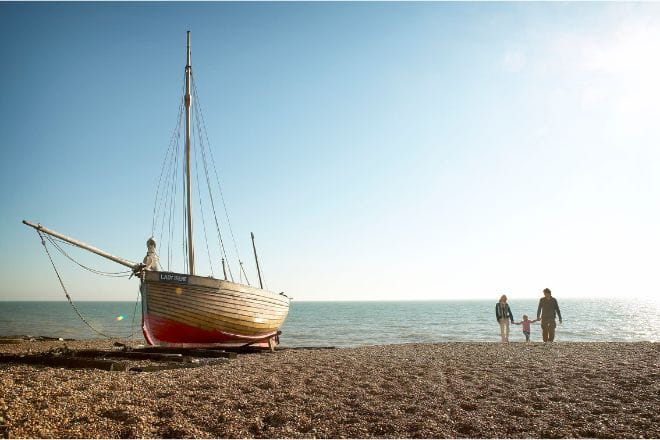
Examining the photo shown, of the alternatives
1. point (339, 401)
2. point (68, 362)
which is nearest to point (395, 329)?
point (68, 362)

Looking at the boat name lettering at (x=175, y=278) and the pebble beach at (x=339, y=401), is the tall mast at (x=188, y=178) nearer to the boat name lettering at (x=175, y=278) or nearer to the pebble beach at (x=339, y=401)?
the boat name lettering at (x=175, y=278)

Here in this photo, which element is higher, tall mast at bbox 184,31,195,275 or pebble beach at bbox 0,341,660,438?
tall mast at bbox 184,31,195,275

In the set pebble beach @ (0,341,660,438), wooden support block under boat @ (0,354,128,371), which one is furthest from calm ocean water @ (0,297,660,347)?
pebble beach @ (0,341,660,438)

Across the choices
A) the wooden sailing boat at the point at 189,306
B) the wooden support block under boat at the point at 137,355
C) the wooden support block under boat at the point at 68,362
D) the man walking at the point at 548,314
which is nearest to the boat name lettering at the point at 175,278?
the wooden sailing boat at the point at 189,306

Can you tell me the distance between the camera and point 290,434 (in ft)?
21.5

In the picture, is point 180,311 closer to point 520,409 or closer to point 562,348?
point 520,409

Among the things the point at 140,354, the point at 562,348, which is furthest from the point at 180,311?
the point at 562,348

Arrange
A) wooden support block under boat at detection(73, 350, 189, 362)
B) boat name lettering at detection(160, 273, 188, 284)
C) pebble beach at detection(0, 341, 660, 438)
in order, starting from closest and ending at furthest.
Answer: pebble beach at detection(0, 341, 660, 438), wooden support block under boat at detection(73, 350, 189, 362), boat name lettering at detection(160, 273, 188, 284)

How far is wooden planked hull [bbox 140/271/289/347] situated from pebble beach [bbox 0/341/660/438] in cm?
593

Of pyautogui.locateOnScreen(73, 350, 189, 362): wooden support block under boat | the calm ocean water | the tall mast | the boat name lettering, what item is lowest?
the calm ocean water

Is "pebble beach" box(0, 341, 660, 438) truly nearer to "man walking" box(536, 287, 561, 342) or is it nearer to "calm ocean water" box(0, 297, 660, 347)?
"man walking" box(536, 287, 561, 342)

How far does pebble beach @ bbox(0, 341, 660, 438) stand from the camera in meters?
6.66

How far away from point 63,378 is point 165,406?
4.69 meters

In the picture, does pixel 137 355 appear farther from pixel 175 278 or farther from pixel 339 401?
pixel 339 401
